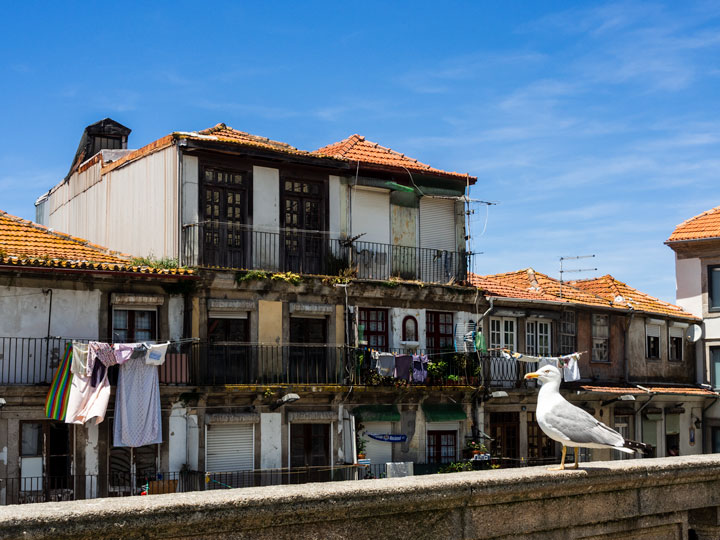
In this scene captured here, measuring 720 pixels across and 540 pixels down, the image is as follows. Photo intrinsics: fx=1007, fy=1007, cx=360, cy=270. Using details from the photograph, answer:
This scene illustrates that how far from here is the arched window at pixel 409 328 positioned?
29922mm

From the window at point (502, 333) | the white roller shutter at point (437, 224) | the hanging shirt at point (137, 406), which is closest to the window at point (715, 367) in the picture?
the window at point (502, 333)

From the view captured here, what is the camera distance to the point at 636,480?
7883 millimetres

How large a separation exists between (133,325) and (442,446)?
10.5 m

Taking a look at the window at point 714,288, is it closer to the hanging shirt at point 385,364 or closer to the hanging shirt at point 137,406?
the hanging shirt at point 385,364

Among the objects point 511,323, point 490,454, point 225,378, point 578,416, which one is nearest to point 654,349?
point 511,323

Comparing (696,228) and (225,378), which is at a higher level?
(696,228)

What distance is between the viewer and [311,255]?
2825 cm

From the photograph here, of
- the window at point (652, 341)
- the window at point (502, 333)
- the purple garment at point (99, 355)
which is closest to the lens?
the purple garment at point (99, 355)

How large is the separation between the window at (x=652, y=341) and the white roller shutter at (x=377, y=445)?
13.5 metres

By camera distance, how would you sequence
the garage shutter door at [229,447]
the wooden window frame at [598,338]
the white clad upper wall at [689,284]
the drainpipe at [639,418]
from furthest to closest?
the white clad upper wall at [689,284] → the drainpipe at [639,418] → the wooden window frame at [598,338] → the garage shutter door at [229,447]

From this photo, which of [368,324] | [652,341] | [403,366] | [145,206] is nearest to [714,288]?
[652,341]

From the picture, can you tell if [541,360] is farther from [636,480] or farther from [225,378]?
[636,480]

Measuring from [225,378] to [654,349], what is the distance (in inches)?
768

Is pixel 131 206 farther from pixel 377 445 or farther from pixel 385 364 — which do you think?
pixel 377 445
